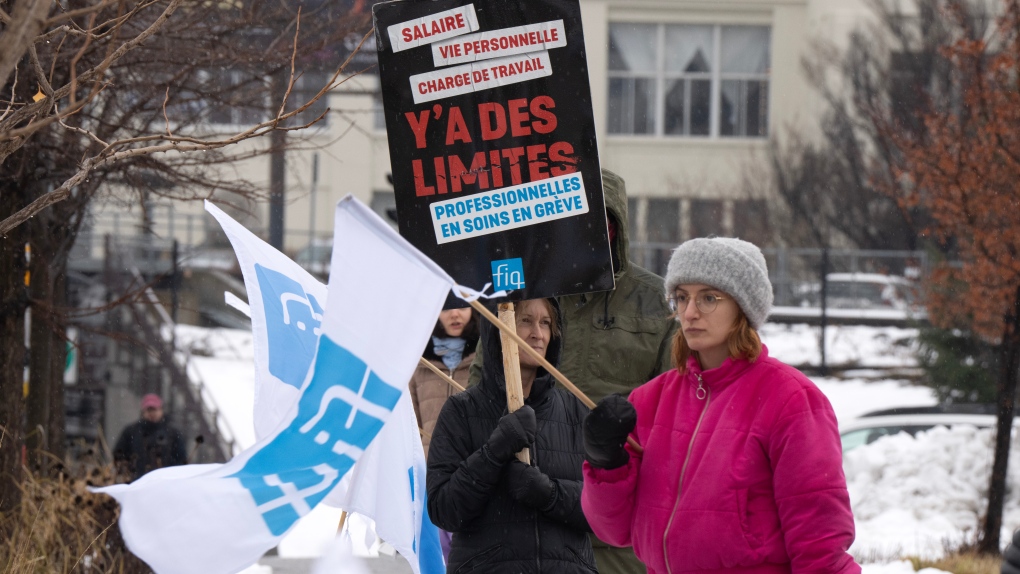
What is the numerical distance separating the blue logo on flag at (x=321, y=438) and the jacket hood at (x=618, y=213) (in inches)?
63.2

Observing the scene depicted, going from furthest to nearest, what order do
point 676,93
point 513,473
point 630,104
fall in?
point 676,93 < point 630,104 < point 513,473

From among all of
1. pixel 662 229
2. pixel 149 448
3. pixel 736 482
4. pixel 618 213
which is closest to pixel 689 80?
pixel 662 229

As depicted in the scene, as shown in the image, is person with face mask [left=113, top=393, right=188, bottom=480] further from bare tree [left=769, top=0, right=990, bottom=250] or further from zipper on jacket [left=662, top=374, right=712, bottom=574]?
bare tree [left=769, top=0, right=990, bottom=250]

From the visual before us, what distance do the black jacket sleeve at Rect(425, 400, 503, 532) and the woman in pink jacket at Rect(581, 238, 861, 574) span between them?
464 mm

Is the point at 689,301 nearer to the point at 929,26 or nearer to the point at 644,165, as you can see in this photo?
the point at 929,26

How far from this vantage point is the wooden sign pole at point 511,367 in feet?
11.5

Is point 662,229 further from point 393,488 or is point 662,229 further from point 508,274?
point 508,274

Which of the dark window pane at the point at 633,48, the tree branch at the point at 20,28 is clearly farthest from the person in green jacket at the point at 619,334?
the dark window pane at the point at 633,48

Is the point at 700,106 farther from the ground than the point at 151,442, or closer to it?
farther from the ground

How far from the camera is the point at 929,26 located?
2298 centimetres

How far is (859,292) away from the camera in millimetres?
21953

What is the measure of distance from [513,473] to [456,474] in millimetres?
171

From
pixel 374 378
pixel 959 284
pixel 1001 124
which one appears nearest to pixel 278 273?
pixel 374 378

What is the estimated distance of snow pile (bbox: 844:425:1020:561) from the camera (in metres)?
10.6
